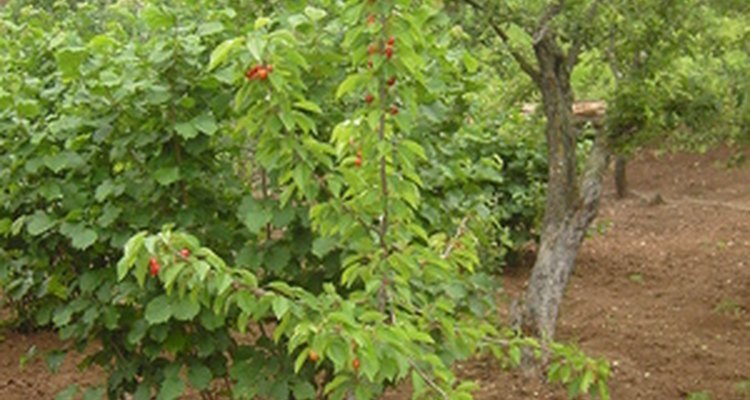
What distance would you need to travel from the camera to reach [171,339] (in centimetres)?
412

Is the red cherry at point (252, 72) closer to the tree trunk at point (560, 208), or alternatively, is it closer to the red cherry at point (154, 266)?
the red cherry at point (154, 266)

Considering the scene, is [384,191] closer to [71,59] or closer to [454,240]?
[454,240]

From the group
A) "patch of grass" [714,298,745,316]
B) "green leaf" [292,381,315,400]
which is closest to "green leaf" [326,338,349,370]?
"green leaf" [292,381,315,400]

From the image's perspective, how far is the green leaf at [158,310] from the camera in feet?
12.5

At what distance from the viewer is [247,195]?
411cm

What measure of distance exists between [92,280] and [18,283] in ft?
1.85

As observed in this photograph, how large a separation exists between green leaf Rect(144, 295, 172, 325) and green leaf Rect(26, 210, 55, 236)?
1.53 feet

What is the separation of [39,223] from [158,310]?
0.55 meters

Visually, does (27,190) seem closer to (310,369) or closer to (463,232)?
(310,369)

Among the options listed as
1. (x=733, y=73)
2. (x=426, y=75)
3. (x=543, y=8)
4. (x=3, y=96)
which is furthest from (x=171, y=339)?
(x=733, y=73)

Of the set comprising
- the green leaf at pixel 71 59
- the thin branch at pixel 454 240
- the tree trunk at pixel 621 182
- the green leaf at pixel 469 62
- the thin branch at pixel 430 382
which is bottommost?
the tree trunk at pixel 621 182

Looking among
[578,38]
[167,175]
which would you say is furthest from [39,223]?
[578,38]

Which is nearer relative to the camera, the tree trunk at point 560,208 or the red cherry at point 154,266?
the red cherry at point 154,266

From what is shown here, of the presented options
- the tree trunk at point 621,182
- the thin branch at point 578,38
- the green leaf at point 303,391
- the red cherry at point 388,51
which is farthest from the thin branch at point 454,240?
the tree trunk at point 621,182
